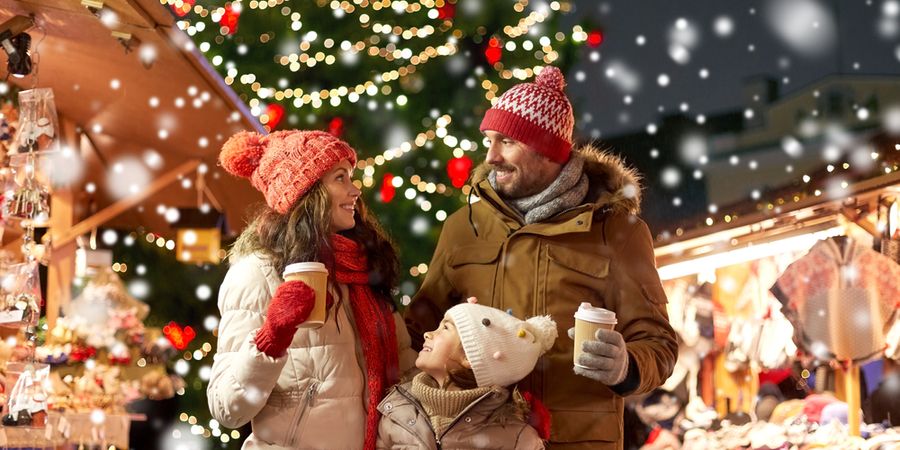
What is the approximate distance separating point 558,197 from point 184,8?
4.00 meters

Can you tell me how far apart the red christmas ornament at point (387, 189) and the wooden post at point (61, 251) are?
204cm

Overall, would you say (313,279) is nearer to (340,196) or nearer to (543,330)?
(340,196)

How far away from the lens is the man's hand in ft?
11.0

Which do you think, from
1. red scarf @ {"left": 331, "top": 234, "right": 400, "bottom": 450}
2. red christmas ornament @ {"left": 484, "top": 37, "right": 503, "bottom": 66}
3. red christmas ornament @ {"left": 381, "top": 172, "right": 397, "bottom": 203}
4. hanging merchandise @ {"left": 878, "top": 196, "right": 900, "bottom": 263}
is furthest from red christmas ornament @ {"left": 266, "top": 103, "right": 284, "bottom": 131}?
hanging merchandise @ {"left": 878, "top": 196, "right": 900, "bottom": 263}

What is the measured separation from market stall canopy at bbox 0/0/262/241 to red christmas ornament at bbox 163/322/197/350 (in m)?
0.85

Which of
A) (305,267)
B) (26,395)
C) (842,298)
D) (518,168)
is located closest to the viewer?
(305,267)

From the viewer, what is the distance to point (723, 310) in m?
6.89

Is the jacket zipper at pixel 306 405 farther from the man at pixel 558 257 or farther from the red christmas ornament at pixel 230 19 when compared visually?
the red christmas ornament at pixel 230 19

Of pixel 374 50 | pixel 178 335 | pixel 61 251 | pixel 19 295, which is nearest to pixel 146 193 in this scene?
pixel 61 251

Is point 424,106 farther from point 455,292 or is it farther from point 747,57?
point 747,57

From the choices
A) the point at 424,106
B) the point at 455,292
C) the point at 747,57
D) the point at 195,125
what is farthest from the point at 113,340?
the point at 747,57

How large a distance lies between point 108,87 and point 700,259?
373 cm

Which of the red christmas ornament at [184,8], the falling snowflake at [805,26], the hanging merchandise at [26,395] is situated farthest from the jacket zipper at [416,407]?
the falling snowflake at [805,26]

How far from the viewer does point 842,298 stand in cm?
617
